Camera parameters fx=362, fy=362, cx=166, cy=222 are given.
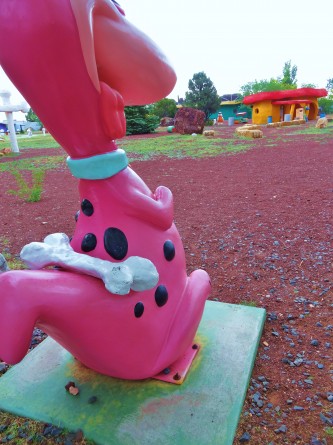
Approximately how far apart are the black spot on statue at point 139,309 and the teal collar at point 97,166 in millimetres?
518

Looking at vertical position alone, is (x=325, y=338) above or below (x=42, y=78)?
below

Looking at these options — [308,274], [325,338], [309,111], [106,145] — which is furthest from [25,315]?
[309,111]

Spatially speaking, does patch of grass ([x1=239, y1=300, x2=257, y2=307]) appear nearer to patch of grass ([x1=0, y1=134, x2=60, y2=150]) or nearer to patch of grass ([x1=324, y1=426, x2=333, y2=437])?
patch of grass ([x1=324, y1=426, x2=333, y2=437])

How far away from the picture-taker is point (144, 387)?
1.65 metres

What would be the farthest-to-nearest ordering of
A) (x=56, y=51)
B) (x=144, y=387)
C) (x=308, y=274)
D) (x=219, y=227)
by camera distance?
(x=219, y=227) → (x=308, y=274) → (x=144, y=387) → (x=56, y=51)

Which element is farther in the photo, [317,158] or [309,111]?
[309,111]

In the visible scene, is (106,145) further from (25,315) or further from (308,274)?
(308,274)

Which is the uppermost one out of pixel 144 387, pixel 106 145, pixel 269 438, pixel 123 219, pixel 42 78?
pixel 42 78

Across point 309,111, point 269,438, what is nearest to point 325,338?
point 269,438

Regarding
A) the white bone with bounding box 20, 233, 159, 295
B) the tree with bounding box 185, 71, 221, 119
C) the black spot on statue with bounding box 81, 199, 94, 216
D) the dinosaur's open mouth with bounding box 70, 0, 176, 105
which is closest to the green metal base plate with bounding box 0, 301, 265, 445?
the white bone with bounding box 20, 233, 159, 295

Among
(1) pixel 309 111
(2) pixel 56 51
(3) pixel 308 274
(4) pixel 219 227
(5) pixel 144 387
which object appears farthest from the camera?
(1) pixel 309 111

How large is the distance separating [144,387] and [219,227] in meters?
2.49

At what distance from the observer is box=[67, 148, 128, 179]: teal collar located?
4.41ft

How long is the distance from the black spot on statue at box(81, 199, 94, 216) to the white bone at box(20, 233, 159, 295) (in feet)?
0.50
